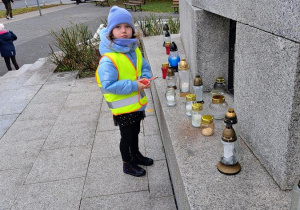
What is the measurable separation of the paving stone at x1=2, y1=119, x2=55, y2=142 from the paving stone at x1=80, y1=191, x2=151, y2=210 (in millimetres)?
1724

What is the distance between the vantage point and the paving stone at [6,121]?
4598 mm

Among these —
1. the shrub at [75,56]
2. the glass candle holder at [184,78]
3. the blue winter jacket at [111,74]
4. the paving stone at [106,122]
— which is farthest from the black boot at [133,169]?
the shrub at [75,56]

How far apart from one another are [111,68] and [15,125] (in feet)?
9.41

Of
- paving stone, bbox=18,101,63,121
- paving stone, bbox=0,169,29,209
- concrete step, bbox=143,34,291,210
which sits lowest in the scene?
paving stone, bbox=0,169,29,209

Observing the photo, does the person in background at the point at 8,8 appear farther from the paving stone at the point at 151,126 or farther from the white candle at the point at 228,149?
the white candle at the point at 228,149

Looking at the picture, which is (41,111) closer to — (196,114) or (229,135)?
(196,114)

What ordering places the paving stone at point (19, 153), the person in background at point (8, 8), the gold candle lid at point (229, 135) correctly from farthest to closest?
the person in background at point (8, 8) → the paving stone at point (19, 153) → the gold candle lid at point (229, 135)

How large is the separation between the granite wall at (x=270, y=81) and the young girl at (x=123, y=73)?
0.89m

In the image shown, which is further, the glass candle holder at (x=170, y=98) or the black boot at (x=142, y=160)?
the black boot at (x=142, y=160)

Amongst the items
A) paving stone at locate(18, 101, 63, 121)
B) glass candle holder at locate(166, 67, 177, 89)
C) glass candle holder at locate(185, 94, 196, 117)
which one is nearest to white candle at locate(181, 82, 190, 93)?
glass candle holder at locate(166, 67, 177, 89)

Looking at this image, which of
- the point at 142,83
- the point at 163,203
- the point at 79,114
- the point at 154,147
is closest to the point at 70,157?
the point at 154,147

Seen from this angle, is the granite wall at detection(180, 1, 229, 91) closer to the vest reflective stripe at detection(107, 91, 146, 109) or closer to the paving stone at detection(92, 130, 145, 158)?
the vest reflective stripe at detection(107, 91, 146, 109)

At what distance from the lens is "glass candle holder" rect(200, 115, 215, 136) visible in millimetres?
2465

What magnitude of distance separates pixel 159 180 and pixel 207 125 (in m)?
0.93
